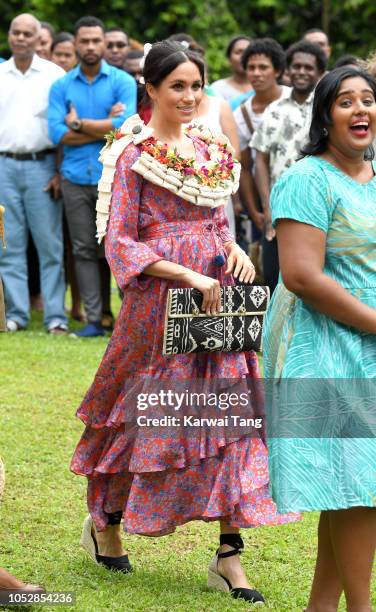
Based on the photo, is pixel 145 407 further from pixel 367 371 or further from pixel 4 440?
pixel 4 440

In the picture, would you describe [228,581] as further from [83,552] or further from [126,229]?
[126,229]

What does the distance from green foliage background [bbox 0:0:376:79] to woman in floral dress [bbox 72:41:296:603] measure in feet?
57.3

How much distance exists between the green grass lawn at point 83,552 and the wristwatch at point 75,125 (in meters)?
3.20

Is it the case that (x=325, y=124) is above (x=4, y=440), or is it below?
above

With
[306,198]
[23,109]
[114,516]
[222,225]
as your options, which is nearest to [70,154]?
[23,109]

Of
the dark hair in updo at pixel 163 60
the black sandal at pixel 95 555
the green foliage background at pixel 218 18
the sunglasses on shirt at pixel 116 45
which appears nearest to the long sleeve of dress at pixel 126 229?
the dark hair in updo at pixel 163 60

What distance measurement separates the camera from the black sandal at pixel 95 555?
5590 millimetres

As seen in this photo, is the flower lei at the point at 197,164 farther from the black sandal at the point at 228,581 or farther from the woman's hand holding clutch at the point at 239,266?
the black sandal at the point at 228,581

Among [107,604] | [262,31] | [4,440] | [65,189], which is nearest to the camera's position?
[107,604]

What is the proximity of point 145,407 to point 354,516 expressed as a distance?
4.31 feet

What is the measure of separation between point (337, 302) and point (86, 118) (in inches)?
271

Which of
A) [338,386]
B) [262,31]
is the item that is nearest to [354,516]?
[338,386]

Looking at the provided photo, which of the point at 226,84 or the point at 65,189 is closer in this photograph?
the point at 65,189

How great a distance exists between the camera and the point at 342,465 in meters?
4.24
